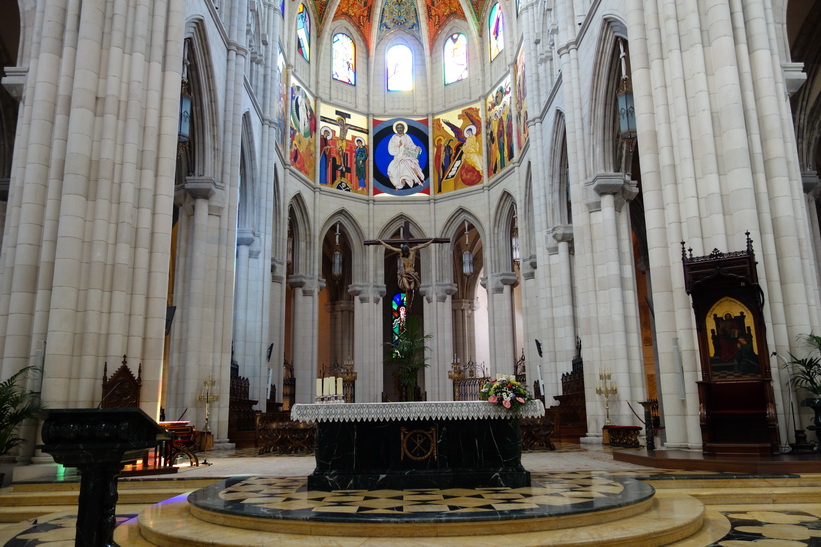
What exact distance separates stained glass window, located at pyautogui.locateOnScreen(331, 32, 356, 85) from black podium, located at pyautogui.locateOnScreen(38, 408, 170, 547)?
28.8m

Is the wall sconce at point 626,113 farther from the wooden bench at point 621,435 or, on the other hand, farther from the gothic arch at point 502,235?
the gothic arch at point 502,235

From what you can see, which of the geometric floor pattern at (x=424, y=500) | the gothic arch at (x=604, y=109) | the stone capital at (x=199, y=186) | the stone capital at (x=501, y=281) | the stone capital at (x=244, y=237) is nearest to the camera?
the geometric floor pattern at (x=424, y=500)

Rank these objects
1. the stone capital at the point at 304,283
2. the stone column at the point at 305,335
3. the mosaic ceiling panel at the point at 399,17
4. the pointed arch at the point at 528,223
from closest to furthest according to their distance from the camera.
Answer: the pointed arch at the point at 528,223, the stone column at the point at 305,335, the stone capital at the point at 304,283, the mosaic ceiling panel at the point at 399,17

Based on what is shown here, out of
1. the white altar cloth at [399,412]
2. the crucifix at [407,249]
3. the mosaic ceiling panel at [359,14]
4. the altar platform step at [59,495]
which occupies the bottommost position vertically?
the altar platform step at [59,495]

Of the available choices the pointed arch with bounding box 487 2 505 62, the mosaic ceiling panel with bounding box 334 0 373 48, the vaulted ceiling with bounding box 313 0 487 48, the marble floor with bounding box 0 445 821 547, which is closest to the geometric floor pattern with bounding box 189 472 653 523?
the marble floor with bounding box 0 445 821 547

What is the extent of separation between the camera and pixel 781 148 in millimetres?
11133

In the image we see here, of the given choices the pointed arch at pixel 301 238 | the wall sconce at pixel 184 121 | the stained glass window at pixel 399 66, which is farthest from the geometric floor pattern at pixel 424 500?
the stained glass window at pixel 399 66

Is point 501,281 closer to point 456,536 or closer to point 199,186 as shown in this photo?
point 199,186

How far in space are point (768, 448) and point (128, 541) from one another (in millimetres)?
8371

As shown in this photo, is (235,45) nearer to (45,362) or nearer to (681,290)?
(45,362)

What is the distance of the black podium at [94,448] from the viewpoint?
3969 millimetres

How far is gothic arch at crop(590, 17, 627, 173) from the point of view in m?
16.6

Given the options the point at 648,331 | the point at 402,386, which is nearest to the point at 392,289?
the point at 648,331

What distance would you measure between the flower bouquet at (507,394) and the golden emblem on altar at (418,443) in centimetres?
81
